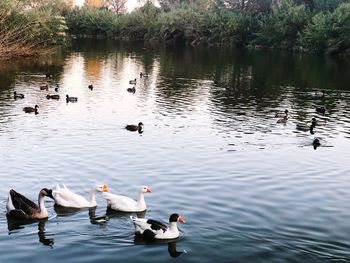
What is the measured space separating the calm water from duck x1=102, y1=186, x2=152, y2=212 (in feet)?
1.16

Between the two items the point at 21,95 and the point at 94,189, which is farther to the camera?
the point at 21,95

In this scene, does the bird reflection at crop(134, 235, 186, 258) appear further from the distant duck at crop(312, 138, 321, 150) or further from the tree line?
the tree line

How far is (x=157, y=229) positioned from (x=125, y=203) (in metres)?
3.17

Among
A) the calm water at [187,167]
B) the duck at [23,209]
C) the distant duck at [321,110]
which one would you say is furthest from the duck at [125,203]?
the distant duck at [321,110]

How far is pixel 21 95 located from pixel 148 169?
76.9 feet

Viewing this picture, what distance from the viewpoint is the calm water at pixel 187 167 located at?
17.9 meters

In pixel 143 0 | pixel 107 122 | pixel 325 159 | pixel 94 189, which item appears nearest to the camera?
pixel 94 189

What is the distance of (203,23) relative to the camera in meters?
133

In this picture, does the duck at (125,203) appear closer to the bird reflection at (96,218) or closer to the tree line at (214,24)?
the bird reflection at (96,218)

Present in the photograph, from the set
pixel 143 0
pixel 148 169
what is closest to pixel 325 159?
pixel 148 169

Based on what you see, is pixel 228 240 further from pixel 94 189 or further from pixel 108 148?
pixel 108 148

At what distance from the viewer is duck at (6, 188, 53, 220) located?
19.7 meters

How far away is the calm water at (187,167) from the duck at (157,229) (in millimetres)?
352

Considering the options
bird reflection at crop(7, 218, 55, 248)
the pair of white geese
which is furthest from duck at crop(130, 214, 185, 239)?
bird reflection at crop(7, 218, 55, 248)
